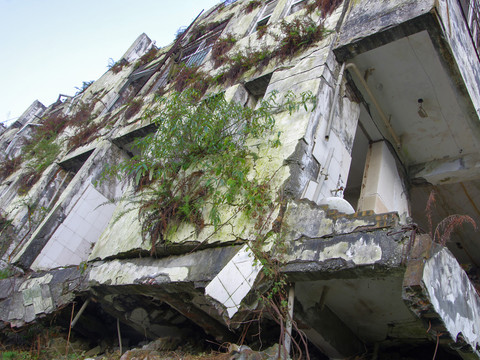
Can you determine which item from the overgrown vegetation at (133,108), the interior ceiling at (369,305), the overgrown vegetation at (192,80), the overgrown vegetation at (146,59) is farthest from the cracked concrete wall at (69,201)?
the overgrown vegetation at (146,59)

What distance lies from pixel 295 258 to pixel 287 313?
0.53 metres

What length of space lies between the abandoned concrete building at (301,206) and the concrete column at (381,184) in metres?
0.04

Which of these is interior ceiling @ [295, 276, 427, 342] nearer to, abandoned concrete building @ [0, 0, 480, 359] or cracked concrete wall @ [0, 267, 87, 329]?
abandoned concrete building @ [0, 0, 480, 359]

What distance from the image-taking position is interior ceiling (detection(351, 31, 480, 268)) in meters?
6.09

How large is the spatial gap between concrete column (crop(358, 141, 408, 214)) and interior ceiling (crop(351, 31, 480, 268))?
1.18ft

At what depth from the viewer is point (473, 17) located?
24.8 feet

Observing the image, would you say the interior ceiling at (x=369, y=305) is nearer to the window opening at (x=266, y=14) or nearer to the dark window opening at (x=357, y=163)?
the dark window opening at (x=357, y=163)

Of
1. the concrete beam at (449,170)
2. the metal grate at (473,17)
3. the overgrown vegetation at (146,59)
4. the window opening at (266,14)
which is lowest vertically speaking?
the concrete beam at (449,170)

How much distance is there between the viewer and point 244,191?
5.09 meters

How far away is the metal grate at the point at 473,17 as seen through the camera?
7.21 metres

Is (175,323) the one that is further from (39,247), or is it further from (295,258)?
(39,247)

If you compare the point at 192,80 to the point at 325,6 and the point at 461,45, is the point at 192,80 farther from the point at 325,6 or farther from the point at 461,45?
the point at 461,45

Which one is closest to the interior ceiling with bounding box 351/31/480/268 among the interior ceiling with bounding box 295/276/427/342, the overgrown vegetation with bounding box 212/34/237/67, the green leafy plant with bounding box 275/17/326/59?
the green leafy plant with bounding box 275/17/326/59

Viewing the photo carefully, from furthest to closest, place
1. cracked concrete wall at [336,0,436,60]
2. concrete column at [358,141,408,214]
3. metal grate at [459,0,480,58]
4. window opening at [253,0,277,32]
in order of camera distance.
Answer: window opening at [253,0,277,32], metal grate at [459,0,480,58], concrete column at [358,141,408,214], cracked concrete wall at [336,0,436,60]
